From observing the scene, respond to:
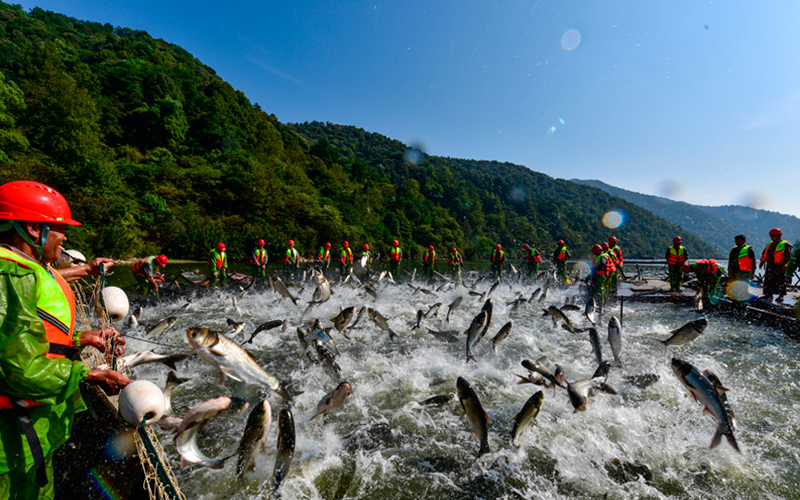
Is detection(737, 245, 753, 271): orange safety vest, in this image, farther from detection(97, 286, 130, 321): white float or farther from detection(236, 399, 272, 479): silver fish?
detection(97, 286, 130, 321): white float

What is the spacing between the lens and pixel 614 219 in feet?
503

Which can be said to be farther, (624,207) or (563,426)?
(624,207)

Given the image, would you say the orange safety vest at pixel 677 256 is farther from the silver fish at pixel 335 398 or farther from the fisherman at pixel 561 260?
the silver fish at pixel 335 398

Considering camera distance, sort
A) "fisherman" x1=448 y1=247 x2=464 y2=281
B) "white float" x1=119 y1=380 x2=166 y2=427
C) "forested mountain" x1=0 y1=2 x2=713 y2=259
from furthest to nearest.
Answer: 1. "forested mountain" x1=0 y1=2 x2=713 y2=259
2. "fisherman" x1=448 y1=247 x2=464 y2=281
3. "white float" x1=119 y1=380 x2=166 y2=427

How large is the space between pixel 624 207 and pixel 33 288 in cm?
20681

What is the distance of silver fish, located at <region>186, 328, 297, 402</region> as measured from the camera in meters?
3.65

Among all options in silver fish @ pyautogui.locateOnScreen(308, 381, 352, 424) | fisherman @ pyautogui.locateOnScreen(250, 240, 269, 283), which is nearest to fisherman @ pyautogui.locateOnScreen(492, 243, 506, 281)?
fisherman @ pyautogui.locateOnScreen(250, 240, 269, 283)

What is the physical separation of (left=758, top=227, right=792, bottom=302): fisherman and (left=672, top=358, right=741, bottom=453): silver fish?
10.7 meters

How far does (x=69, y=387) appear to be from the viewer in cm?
212

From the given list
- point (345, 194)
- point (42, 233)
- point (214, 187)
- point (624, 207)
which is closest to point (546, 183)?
point (624, 207)

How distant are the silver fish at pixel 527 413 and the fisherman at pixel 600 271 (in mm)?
9745

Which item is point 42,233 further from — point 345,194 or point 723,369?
point 345,194

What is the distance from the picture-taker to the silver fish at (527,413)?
4.18 meters

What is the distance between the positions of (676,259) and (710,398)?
44.6 feet
